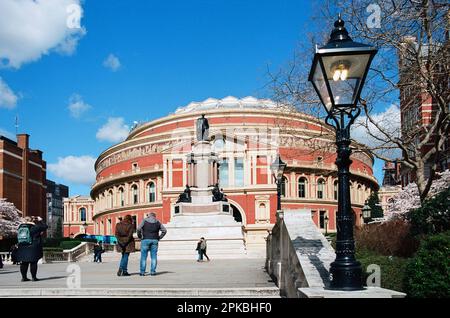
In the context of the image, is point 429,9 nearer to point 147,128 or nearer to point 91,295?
point 91,295

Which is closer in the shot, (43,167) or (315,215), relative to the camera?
(315,215)

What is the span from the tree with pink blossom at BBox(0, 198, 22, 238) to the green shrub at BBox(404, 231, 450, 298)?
195ft

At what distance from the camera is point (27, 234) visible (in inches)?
530

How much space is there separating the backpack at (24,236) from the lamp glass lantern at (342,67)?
29.9 feet

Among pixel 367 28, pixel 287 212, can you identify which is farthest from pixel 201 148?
pixel 287 212

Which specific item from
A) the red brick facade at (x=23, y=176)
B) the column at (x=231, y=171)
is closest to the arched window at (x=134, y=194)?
the red brick facade at (x=23, y=176)

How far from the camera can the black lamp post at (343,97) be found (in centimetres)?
668

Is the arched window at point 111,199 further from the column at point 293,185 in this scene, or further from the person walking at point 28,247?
the person walking at point 28,247

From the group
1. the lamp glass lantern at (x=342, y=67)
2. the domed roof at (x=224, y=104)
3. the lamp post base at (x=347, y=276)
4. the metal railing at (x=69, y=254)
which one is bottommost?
the metal railing at (x=69, y=254)

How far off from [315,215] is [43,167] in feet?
134

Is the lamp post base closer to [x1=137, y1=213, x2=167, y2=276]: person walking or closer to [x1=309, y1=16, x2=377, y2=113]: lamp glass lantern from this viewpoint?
[x1=309, y1=16, x2=377, y2=113]: lamp glass lantern

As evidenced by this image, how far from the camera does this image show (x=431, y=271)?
7.30 meters

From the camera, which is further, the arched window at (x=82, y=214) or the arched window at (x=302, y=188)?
the arched window at (x=82, y=214)

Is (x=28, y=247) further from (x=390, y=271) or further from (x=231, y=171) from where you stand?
(x=231, y=171)
